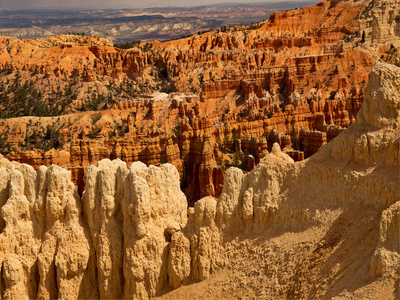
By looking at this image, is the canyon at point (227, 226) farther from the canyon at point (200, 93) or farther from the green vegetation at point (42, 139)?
the green vegetation at point (42, 139)

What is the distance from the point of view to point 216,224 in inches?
869

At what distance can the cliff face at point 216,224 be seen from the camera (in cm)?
1900

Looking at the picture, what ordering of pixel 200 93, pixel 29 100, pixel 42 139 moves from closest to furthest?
pixel 42 139 → pixel 200 93 → pixel 29 100

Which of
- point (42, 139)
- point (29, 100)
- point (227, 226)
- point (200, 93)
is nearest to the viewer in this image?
point (227, 226)

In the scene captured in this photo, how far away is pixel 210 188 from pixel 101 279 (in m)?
24.8

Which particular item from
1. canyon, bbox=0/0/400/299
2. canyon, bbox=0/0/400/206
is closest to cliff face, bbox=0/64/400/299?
canyon, bbox=0/0/400/299

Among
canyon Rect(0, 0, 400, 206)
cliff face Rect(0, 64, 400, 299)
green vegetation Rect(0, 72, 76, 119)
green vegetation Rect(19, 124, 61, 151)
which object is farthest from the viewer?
green vegetation Rect(0, 72, 76, 119)

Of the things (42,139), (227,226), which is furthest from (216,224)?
(42,139)

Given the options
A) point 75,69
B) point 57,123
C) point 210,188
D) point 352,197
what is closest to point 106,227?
point 352,197

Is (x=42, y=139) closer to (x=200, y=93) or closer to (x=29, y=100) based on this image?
(x=200, y=93)

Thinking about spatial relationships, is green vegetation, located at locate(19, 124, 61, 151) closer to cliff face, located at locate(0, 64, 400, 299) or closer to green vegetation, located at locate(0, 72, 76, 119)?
green vegetation, located at locate(0, 72, 76, 119)

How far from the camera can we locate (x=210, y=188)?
46938mm

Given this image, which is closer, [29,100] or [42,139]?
[42,139]

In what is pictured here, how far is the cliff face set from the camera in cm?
1900
